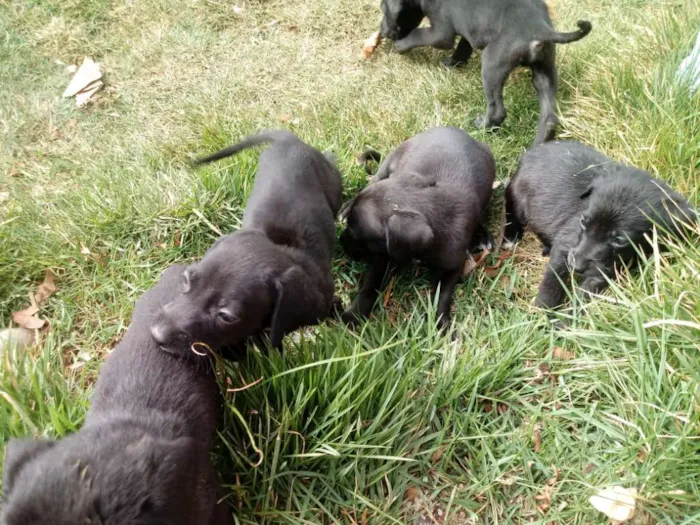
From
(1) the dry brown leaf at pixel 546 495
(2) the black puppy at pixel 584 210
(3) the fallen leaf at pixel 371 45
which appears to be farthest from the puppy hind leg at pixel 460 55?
(1) the dry brown leaf at pixel 546 495

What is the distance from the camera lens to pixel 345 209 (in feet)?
12.9

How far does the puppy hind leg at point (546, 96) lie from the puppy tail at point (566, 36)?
196mm

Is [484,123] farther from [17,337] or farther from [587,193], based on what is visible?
[17,337]

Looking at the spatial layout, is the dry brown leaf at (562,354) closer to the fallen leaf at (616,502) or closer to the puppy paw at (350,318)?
the fallen leaf at (616,502)

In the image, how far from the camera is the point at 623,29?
18.1 feet

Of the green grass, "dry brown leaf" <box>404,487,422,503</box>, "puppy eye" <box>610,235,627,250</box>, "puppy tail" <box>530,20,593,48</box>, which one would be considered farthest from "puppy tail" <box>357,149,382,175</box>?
"dry brown leaf" <box>404,487,422,503</box>

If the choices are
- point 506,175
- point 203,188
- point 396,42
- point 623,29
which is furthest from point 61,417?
point 623,29

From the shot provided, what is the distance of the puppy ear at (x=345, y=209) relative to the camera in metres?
3.77

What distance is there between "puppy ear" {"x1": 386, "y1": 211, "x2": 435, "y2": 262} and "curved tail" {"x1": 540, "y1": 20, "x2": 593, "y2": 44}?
1955mm

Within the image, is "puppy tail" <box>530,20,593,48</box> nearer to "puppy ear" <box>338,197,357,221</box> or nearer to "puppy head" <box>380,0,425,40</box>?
"puppy head" <box>380,0,425,40</box>

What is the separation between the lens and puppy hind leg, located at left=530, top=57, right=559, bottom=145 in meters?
4.41

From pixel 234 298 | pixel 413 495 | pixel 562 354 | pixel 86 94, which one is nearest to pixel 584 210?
pixel 562 354

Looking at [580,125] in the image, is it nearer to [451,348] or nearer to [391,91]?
[391,91]

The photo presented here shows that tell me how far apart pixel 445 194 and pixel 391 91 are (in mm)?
1892
